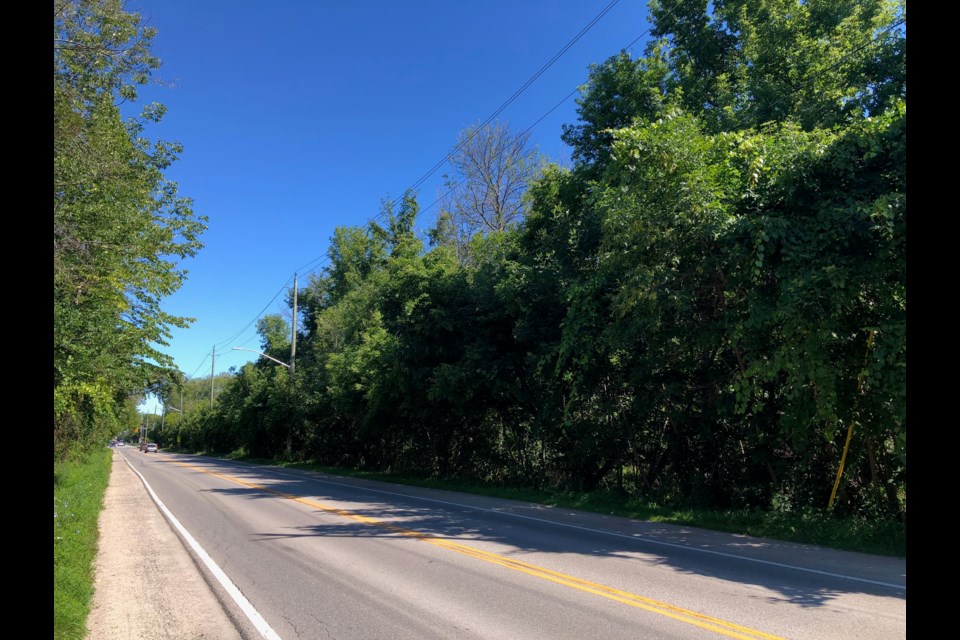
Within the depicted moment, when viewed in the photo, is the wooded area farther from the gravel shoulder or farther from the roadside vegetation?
the gravel shoulder

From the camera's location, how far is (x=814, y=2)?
15.8 metres

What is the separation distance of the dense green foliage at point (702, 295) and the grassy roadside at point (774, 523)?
1.47ft

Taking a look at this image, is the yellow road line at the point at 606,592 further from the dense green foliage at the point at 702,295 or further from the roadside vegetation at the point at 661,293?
the dense green foliage at the point at 702,295

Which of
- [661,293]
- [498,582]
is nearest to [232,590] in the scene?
[498,582]

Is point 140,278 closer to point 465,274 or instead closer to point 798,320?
point 465,274

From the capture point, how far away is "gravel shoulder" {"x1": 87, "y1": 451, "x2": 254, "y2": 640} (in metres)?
5.38

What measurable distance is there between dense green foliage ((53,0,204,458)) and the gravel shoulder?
305cm

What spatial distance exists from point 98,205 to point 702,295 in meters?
13.5

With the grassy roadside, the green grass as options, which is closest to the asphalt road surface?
the green grass

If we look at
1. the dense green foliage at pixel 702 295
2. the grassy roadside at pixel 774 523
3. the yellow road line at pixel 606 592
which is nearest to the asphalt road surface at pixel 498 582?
the yellow road line at pixel 606 592

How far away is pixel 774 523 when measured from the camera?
10.4 metres

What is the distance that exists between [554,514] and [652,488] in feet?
11.7

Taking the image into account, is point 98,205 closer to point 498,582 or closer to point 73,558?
point 73,558
